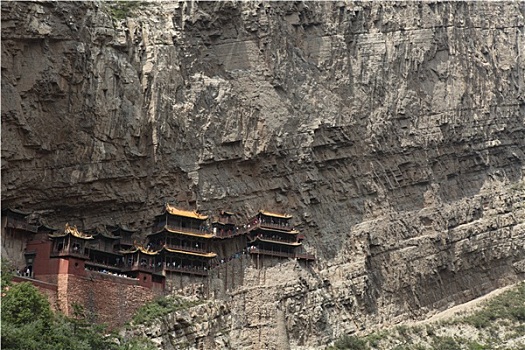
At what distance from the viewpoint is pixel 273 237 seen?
46250 mm

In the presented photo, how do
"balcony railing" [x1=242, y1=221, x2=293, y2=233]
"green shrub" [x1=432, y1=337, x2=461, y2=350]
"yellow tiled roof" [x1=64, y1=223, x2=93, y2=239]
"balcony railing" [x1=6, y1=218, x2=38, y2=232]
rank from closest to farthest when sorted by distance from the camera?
"balcony railing" [x1=6, y1=218, x2=38, y2=232] → "yellow tiled roof" [x1=64, y1=223, x2=93, y2=239] → "balcony railing" [x1=242, y1=221, x2=293, y2=233] → "green shrub" [x1=432, y1=337, x2=461, y2=350]

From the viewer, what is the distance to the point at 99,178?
43094 mm

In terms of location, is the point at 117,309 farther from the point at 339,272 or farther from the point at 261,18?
the point at 261,18

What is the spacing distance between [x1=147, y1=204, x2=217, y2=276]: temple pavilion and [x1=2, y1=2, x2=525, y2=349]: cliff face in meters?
1.24

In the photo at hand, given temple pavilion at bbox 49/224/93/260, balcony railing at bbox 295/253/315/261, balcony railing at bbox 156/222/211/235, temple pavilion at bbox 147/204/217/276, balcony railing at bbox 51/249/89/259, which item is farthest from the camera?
balcony railing at bbox 295/253/315/261

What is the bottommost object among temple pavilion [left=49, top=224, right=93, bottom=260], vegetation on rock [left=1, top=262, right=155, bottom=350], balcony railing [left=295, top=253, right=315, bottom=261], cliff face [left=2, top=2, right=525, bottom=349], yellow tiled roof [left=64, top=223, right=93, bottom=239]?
vegetation on rock [left=1, top=262, right=155, bottom=350]

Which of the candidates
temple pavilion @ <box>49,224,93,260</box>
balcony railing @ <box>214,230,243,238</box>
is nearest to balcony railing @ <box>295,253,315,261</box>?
balcony railing @ <box>214,230,243,238</box>

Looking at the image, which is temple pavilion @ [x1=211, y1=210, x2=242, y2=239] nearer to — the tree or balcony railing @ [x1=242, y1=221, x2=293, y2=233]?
balcony railing @ [x1=242, y1=221, x2=293, y2=233]

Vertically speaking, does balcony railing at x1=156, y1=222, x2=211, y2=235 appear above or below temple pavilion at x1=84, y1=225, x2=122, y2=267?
above

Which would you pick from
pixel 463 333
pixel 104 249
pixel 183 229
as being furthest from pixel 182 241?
pixel 463 333

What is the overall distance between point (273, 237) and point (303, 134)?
5636 mm

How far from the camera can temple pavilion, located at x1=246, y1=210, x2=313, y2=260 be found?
4559 cm

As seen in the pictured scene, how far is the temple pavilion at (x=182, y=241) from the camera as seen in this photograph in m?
43.3

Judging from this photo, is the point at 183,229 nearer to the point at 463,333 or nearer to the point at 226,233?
the point at 226,233
